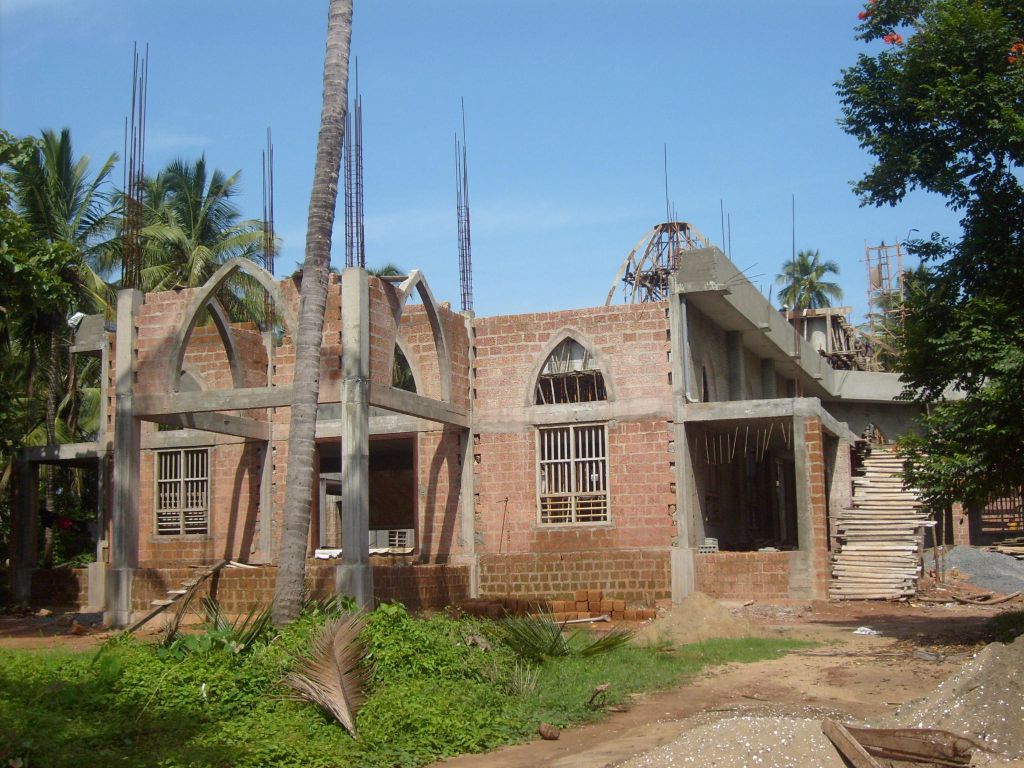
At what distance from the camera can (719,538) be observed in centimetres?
2317

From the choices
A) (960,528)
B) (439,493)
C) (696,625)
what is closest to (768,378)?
(960,528)

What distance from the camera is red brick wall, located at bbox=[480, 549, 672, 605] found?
767 inches

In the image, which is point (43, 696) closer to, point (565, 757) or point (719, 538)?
point (565, 757)

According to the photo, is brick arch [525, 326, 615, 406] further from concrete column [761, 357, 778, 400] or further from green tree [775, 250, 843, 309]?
green tree [775, 250, 843, 309]

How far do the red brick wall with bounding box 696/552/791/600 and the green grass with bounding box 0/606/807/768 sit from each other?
6.79 meters

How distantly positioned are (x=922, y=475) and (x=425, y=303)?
30.6ft

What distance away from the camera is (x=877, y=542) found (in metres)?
21.1

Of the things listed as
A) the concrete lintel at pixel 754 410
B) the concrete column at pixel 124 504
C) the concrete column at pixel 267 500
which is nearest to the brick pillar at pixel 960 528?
the concrete lintel at pixel 754 410

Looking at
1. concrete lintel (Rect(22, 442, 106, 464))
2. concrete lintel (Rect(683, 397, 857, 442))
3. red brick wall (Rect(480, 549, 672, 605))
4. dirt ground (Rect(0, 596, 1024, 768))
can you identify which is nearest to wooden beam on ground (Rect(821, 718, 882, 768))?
dirt ground (Rect(0, 596, 1024, 768))

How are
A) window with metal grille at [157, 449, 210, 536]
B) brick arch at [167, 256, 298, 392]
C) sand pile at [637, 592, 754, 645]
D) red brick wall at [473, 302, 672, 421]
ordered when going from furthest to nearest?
window with metal grille at [157, 449, 210, 536]
red brick wall at [473, 302, 672, 421]
brick arch at [167, 256, 298, 392]
sand pile at [637, 592, 754, 645]

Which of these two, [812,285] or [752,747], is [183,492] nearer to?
[752,747]

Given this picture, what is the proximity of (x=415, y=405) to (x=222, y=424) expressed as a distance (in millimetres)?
4347

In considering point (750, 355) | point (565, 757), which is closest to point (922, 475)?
point (565, 757)

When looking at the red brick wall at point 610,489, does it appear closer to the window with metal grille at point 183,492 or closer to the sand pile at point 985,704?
the window with metal grille at point 183,492
